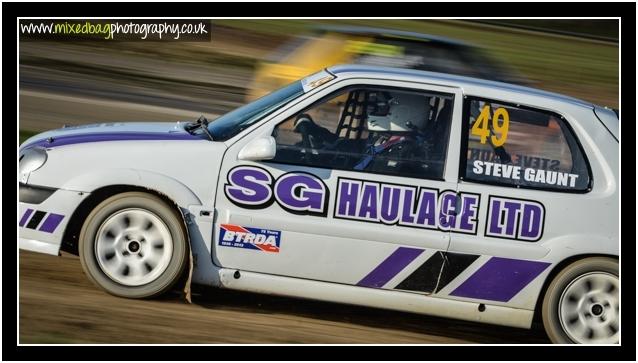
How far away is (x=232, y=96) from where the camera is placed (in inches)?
596

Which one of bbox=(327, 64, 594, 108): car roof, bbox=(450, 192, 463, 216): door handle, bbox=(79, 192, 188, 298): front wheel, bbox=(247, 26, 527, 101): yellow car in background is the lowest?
bbox=(79, 192, 188, 298): front wheel

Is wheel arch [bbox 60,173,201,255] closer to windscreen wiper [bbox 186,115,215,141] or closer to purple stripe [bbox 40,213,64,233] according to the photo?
purple stripe [bbox 40,213,64,233]

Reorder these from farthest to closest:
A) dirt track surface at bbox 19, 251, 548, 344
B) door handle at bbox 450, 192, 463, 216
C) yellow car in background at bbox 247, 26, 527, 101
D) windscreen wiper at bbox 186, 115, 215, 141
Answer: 1. yellow car in background at bbox 247, 26, 527, 101
2. windscreen wiper at bbox 186, 115, 215, 141
3. door handle at bbox 450, 192, 463, 216
4. dirt track surface at bbox 19, 251, 548, 344

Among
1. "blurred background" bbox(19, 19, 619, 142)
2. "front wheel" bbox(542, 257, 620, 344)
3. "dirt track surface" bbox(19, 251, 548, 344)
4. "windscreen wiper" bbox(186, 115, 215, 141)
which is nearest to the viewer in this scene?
"dirt track surface" bbox(19, 251, 548, 344)

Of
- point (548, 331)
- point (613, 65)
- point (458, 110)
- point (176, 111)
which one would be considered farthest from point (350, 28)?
point (613, 65)

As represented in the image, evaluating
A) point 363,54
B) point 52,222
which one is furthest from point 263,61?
point 52,222

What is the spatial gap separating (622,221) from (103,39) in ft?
49.6

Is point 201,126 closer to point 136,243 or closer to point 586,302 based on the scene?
point 136,243

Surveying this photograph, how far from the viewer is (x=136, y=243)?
5863mm

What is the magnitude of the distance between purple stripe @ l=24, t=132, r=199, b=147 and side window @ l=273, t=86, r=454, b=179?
0.78 m

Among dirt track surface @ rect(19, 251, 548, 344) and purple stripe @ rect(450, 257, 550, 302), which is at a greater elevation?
purple stripe @ rect(450, 257, 550, 302)

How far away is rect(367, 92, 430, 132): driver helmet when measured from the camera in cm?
604

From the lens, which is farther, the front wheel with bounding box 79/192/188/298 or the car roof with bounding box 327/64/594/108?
the car roof with bounding box 327/64/594/108

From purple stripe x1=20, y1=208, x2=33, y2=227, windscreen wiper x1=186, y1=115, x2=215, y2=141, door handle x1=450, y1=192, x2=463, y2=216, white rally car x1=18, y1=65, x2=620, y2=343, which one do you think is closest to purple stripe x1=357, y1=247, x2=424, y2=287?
white rally car x1=18, y1=65, x2=620, y2=343
